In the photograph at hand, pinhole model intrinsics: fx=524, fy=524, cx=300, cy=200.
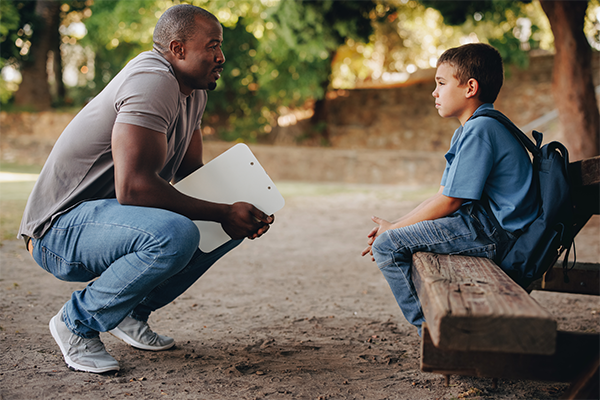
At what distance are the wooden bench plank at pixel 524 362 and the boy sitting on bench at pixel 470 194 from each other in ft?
1.55

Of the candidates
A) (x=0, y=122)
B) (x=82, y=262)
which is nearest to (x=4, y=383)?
(x=82, y=262)

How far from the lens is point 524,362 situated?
1698 mm

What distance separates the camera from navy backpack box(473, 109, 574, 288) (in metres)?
1.99

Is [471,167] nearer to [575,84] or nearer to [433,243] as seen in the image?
[433,243]

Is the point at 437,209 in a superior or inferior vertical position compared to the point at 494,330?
superior

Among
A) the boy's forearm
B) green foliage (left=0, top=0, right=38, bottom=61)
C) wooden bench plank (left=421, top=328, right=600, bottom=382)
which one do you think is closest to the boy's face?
the boy's forearm

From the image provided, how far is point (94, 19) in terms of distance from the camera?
14.9 metres

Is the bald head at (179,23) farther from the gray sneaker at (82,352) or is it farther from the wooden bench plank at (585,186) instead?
the wooden bench plank at (585,186)

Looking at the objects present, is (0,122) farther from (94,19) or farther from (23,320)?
(23,320)

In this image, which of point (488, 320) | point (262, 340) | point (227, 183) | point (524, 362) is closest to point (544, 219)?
point (524, 362)

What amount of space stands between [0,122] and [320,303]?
54.3 ft

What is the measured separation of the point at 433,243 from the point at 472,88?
2.31 feet

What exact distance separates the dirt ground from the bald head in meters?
1.50

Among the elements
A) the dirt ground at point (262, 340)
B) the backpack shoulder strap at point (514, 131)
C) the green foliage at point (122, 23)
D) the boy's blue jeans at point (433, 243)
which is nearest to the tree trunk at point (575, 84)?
the dirt ground at point (262, 340)
